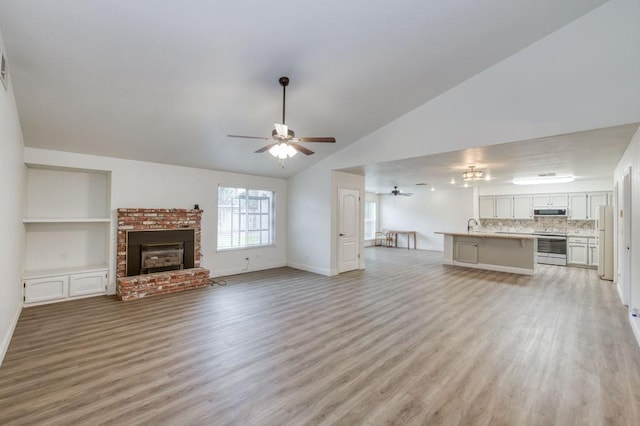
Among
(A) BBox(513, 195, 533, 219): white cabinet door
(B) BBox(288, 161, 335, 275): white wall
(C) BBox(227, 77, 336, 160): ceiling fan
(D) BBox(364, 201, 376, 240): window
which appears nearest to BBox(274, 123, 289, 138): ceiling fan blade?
(C) BBox(227, 77, 336, 160): ceiling fan

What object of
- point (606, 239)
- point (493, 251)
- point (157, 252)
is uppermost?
point (606, 239)

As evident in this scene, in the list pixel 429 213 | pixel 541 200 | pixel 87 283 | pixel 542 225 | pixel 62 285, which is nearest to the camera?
pixel 62 285

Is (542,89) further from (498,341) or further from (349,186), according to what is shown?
(349,186)

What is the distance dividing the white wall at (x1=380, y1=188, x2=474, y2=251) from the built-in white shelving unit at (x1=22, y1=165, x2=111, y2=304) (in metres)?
10.5

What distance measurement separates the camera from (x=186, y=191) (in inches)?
249

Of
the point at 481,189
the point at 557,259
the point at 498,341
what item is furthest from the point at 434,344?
the point at 481,189

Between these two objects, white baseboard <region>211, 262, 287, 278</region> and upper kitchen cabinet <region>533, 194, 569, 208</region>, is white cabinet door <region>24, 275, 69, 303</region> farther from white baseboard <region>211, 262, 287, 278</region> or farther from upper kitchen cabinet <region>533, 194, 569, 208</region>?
upper kitchen cabinet <region>533, 194, 569, 208</region>

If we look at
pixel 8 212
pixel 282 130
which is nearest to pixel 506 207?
pixel 282 130

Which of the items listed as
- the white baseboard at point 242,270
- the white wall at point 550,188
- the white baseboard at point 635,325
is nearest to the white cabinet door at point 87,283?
the white baseboard at point 242,270

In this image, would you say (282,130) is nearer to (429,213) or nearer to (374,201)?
(429,213)

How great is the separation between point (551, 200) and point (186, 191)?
32.7 feet

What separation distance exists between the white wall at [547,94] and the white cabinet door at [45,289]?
6.05 metres

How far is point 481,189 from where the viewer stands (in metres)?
10.1

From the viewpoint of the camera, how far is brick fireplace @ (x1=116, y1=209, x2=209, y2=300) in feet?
17.0
